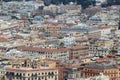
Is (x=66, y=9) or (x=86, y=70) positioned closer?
(x=86, y=70)

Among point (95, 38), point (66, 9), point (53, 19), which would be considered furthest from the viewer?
point (66, 9)

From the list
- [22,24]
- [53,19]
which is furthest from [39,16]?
[22,24]

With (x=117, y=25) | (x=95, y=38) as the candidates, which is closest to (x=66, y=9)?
(x=117, y=25)

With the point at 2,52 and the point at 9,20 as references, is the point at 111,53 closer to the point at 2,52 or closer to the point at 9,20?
the point at 2,52

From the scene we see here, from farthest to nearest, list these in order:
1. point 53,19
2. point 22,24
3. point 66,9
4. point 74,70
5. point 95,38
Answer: point 66,9 → point 53,19 → point 22,24 → point 95,38 → point 74,70

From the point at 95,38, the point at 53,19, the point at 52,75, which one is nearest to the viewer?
the point at 52,75

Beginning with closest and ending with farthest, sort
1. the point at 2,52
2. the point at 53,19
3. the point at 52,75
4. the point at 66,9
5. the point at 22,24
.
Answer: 1. the point at 52,75
2. the point at 2,52
3. the point at 22,24
4. the point at 53,19
5. the point at 66,9

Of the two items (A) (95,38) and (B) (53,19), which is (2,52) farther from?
(B) (53,19)

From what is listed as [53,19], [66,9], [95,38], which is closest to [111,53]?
[95,38]

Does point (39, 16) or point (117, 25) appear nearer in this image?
point (117, 25)
